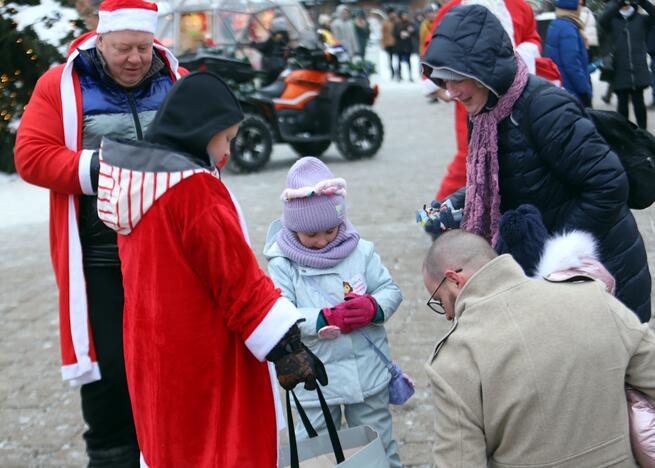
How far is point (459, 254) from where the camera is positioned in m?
2.33

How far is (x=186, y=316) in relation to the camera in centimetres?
269

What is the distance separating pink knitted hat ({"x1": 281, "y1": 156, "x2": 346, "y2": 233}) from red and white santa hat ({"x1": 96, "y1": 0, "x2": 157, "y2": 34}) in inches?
30.7

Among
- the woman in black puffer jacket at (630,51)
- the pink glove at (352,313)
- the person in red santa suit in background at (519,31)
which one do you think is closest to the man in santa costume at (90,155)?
the pink glove at (352,313)

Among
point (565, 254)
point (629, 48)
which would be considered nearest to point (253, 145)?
point (629, 48)

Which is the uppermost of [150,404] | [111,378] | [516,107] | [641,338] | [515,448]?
[516,107]

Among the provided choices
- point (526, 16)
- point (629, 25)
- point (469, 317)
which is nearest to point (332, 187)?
point (469, 317)

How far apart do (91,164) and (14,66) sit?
471 cm

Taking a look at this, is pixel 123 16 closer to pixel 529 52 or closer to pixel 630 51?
pixel 529 52

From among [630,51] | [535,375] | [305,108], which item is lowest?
[305,108]

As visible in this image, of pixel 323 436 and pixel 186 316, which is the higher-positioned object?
pixel 186 316

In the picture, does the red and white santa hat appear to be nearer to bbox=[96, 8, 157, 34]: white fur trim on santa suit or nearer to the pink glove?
bbox=[96, 8, 157, 34]: white fur trim on santa suit

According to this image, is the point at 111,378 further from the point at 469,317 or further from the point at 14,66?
the point at 14,66

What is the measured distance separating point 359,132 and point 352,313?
9.03 metres

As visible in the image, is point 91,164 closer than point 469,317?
No
